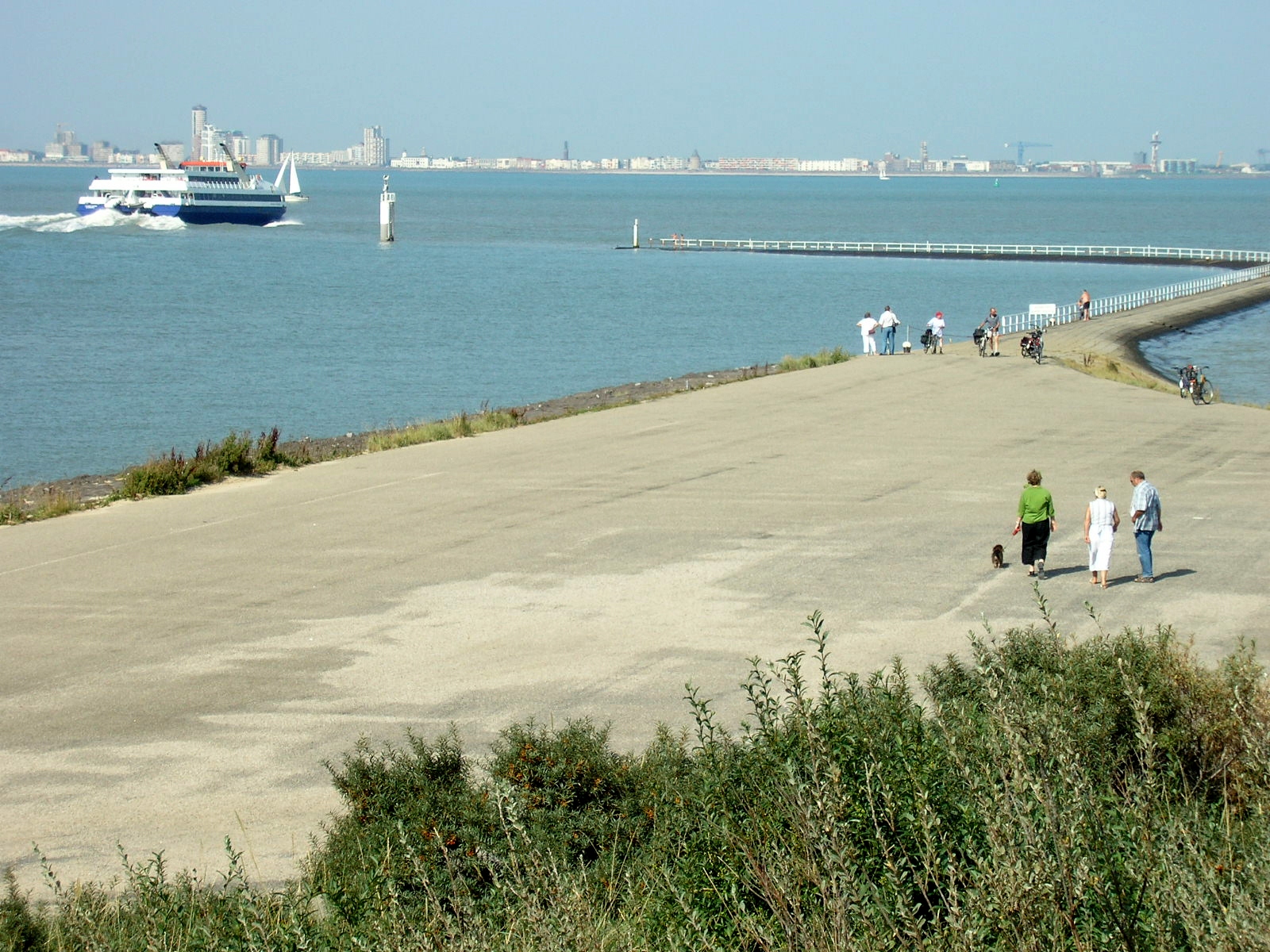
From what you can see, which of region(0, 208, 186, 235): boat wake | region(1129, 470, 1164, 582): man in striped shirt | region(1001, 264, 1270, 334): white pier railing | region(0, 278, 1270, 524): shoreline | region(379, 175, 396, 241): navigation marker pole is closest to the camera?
region(1129, 470, 1164, 582): man in striped shirt

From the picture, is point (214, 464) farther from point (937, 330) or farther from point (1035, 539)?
point (937, 330)

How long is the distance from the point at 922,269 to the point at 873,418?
2643 inches

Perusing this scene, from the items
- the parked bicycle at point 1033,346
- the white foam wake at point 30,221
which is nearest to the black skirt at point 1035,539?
the parked bicycle at point 1033,346

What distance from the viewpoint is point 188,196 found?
13112cm

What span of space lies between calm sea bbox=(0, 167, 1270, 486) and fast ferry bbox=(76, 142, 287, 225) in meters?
2.56

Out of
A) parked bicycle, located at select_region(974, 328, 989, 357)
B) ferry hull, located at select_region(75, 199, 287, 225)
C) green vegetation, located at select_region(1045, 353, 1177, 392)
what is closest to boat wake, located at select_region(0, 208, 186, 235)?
ferry hull, located at select_region(75, 199, 287, 225)

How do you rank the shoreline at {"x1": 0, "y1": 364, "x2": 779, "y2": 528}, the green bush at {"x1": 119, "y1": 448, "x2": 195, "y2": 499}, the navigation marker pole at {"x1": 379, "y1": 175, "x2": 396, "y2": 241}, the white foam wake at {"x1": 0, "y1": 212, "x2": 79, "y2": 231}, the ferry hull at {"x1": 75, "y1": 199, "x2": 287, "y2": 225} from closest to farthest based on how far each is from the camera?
the green bush at {"x1": 119, "y1": 448, "x2": 195, "y2": 499} < the shoreline at {"x1": 0, "y1": 364, "x2": 779, "y2": 528} < the navigation marker pole at {"x1": 379, "y1": 175, "x2": 396, "y2": 241} < the ferry hull at {"x1": 75, "y1": 199, "x2": 287, "y2": 225} < the white foam wake at {"x1": 0, "y1": 212, "x2": 79, "y2": 231}

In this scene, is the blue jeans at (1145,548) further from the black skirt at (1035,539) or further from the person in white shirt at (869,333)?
the person in white shirt at (869,333)

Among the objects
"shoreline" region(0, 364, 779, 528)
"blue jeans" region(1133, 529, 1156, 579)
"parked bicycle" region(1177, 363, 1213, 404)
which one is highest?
"parked bicycle" region(1177, 363, 1213, 404)

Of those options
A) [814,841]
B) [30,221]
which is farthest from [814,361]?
[30,221]

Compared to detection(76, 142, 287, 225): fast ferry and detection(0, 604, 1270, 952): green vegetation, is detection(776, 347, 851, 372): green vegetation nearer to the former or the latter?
detection(0, 604, 1270, 952): green vegetation

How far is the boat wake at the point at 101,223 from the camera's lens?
130 metres

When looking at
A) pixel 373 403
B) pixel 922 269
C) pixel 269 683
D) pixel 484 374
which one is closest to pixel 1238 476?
pixel 269 683

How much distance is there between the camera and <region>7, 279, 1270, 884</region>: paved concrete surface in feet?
32.5
